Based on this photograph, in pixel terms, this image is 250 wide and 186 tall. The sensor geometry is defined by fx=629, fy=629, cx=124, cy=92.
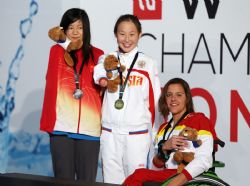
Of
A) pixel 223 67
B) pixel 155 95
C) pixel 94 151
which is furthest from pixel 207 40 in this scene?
pixel 94 151

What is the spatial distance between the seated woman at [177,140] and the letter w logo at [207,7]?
1.12 m

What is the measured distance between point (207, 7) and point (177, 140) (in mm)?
1497

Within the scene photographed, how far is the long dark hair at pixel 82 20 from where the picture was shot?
139 inches

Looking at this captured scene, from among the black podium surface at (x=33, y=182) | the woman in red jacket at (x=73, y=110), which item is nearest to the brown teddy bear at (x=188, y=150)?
the black podium surface at (x=33, y=182)

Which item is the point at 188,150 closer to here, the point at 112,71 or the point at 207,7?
the point at 112,71

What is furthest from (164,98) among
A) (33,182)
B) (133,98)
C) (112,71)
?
(33,182)

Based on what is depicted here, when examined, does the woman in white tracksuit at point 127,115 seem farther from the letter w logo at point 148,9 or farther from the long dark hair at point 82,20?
the letter w logo at point 148,9

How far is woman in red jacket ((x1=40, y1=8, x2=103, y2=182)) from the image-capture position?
3.52m

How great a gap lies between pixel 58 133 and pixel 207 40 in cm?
136

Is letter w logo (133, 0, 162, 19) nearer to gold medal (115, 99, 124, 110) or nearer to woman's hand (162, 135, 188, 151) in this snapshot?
gold medal (115, 99, 124, 110)

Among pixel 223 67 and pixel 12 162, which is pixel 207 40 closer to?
pixel 223 67

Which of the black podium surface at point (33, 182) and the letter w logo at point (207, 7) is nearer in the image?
the black podium surface at point (33, 182)

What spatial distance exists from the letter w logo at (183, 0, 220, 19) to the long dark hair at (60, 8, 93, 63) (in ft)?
3.50

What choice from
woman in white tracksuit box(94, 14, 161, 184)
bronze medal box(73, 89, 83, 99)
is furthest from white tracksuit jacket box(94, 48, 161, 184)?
bronze medal box(73, 89, 83, 99)
